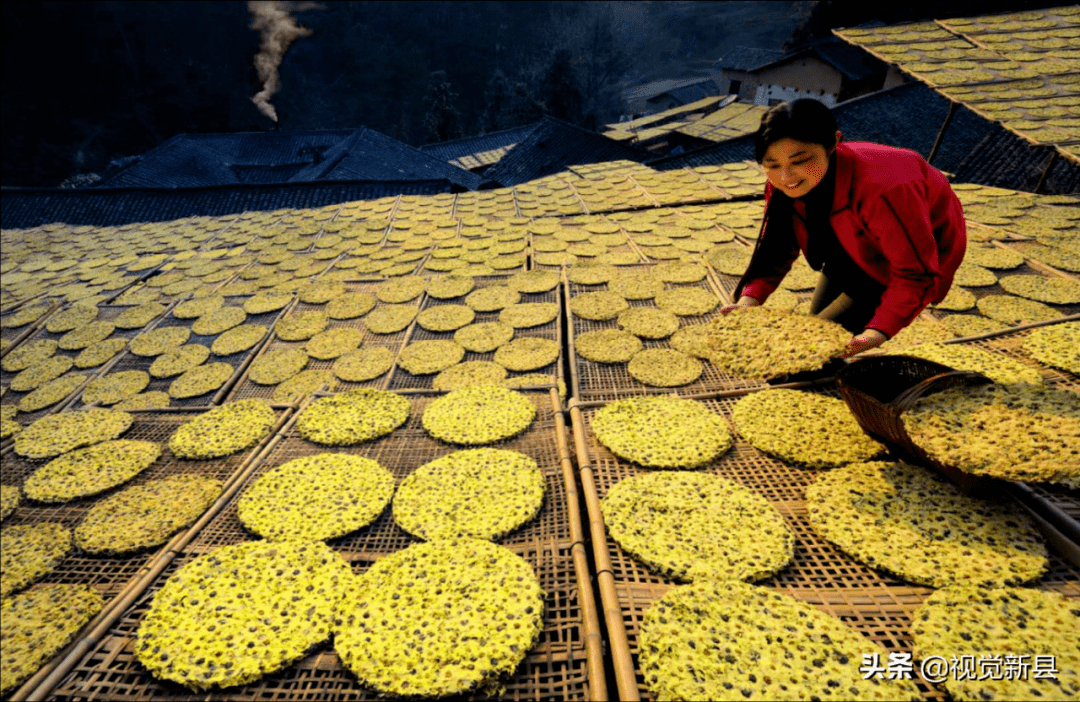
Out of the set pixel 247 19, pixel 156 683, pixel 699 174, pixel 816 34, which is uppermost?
pixel 247 19

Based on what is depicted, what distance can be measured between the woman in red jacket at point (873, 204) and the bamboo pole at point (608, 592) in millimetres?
1818

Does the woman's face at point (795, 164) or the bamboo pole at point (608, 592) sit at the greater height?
the woman's face at point (795, 164)

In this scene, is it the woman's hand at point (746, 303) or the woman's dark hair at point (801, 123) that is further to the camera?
the woman's hand at point (746, 303)

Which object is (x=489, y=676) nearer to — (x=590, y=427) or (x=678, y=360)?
(x=590, y=427)

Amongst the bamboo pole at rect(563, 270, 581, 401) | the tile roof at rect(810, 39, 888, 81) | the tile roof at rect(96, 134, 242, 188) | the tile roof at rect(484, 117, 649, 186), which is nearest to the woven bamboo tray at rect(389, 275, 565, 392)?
the bamboo pole at rect(563, 270, 581, 401)

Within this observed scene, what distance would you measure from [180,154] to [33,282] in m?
22.4

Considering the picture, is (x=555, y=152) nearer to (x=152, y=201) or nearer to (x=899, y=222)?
(x=152, y=201)

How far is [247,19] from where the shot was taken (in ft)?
168

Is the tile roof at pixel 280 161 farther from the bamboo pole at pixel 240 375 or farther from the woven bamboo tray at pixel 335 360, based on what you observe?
the bamboo pole at pixel 240 375

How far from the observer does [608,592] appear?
245cm

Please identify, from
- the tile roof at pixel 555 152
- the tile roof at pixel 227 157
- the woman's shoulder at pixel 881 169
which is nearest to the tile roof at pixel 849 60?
the tile roof at pixel 555 152

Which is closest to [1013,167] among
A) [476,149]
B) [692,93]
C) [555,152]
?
[555,152]

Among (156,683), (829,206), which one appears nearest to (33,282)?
(156,683)

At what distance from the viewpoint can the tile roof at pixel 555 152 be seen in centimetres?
2356
